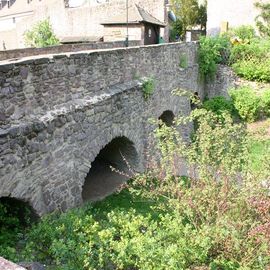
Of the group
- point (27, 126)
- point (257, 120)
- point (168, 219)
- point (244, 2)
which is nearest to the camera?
point (168, 219)

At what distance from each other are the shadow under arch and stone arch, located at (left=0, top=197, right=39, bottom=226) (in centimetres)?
315

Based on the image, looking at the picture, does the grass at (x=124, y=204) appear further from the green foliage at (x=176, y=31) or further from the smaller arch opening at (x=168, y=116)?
the green foliage at (x=176, y=31)

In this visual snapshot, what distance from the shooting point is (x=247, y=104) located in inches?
682

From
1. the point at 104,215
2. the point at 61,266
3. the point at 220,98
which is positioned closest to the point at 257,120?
the point at 220,98

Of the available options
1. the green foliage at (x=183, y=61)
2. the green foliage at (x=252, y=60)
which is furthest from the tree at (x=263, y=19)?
the green foliage at (x=183, y=61)

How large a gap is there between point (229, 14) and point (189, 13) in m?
7.57

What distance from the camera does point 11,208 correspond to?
734cm

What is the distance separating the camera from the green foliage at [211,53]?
18016 millimetres

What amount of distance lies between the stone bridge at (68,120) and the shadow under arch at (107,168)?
0.03 m

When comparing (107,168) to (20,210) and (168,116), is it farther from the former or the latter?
(20,210)

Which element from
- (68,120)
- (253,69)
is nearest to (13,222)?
(68,120)

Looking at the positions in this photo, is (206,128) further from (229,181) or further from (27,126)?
(27,126)

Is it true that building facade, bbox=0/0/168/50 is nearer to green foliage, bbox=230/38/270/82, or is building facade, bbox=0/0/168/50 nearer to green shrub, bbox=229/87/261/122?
green foliage, bbox=230/38/270/82

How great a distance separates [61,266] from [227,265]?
7.66 feet
